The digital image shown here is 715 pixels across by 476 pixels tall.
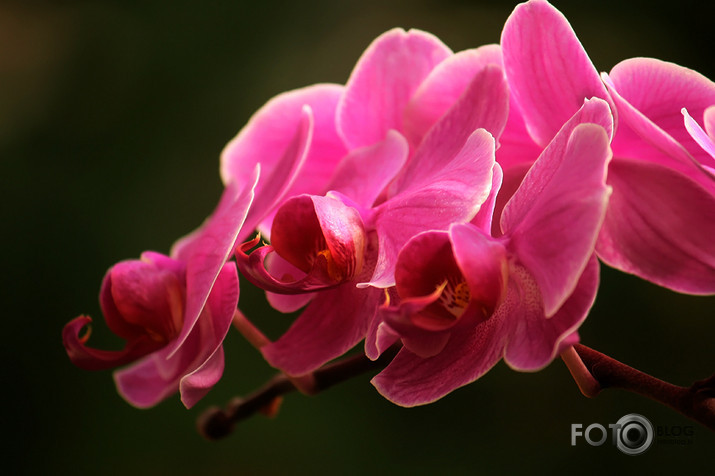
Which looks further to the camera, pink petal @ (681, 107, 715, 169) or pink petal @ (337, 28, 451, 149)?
pink petal @ (337, 28, 451, 149)

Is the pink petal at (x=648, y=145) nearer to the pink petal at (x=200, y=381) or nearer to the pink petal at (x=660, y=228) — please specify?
the pink petal at (x=660, y=228)

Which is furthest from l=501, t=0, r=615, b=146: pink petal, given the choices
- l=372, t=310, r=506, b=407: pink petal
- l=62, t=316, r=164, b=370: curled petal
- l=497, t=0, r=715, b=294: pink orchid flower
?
l=62, t=316, r=164, b=370: curled petal

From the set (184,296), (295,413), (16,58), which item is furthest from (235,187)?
(16,58)

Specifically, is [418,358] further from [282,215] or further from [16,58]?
[16,58]

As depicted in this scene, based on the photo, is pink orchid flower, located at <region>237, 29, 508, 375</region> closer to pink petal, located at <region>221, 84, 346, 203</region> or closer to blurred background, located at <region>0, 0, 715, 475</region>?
pink petal, located at <region>221, 84, 346, 203</region>

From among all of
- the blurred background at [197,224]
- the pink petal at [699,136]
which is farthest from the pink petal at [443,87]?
the blurred background at [197,224]

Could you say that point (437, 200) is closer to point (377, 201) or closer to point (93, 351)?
point (377, 201)
